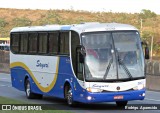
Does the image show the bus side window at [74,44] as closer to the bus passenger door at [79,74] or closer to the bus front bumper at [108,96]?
the bus passenger door at [79,74]

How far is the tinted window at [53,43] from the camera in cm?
2150

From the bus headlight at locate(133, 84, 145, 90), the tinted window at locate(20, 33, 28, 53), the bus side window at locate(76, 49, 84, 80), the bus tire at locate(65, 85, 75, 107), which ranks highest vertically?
the tinted window at locate(20, 33, 28, 53)

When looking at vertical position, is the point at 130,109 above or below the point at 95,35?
below

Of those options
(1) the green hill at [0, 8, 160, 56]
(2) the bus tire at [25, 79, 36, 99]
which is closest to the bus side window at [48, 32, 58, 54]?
(2) the bus tire at [25, 79, 36, 99]

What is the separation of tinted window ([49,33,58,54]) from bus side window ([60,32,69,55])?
535 millimetres

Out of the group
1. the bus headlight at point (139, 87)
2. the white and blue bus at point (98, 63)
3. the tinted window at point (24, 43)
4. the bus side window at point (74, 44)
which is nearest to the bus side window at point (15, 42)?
the tinted window at point (24, 43)

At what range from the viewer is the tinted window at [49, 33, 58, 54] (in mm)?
21502

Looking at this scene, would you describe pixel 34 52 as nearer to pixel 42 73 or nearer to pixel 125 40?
pixel 42 73

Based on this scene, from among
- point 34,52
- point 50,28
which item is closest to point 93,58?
point 50,28

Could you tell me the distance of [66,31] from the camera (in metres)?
20.5

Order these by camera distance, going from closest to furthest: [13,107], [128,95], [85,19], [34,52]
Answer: [13,107], [128,95], [34,52], [85,19]

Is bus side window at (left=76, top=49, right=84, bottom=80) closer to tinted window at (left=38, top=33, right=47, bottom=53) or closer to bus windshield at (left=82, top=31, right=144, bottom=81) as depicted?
bus windshield at (left=82, top=31, right=144, bottom=81)

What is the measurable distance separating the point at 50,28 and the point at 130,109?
4878 millimetres

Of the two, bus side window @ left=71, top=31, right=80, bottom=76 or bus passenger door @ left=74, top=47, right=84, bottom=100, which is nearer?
bus passenger door @ left=74, top=47, right=84, bottom=100
